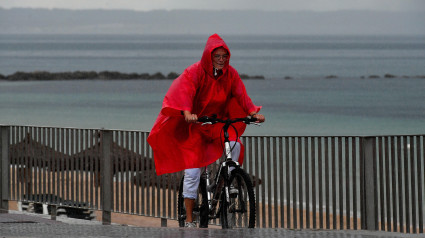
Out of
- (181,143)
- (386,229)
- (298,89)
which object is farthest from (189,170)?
(298,89)

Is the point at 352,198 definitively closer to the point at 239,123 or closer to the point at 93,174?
the point at 239,123

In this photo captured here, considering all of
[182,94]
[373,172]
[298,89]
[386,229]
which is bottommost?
[386,229]

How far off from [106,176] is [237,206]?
3.68m

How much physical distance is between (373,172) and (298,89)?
15023 cm

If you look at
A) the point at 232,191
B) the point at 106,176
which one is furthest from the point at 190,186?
the point at 106,176

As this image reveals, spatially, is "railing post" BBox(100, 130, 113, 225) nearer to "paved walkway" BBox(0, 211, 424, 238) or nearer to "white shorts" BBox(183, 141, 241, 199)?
"white shorts" BBox(183, 141, 241, 199)

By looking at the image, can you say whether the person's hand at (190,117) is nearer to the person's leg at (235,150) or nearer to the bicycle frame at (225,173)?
the bicycle frame at (225,173)

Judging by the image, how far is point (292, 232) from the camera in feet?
25.6

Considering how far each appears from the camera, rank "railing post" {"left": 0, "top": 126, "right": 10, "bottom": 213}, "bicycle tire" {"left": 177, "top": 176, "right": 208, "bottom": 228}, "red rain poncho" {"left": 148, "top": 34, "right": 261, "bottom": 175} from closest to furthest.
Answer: "red rain poncho" {"left": 148, "top": 34, "right": 261, "bottom": 175} → "bicycle tire" {"left": 177, "top": 176, "right": 208, "bottom": 228} → "railing post" {"left": 0, "top": 126, "right": 10, "bottom": 213}

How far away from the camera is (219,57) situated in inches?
323

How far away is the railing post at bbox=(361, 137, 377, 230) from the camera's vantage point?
386 inches

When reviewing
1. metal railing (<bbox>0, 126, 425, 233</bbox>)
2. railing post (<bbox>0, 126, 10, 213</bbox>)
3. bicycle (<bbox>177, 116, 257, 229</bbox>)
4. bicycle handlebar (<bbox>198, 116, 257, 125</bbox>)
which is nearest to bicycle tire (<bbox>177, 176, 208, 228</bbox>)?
bicycle (<bbox>177, 116, 257, 229</bbox>)

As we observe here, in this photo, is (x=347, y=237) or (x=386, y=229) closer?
(x=347, y=237)

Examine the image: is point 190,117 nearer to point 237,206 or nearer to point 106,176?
point 237,206
